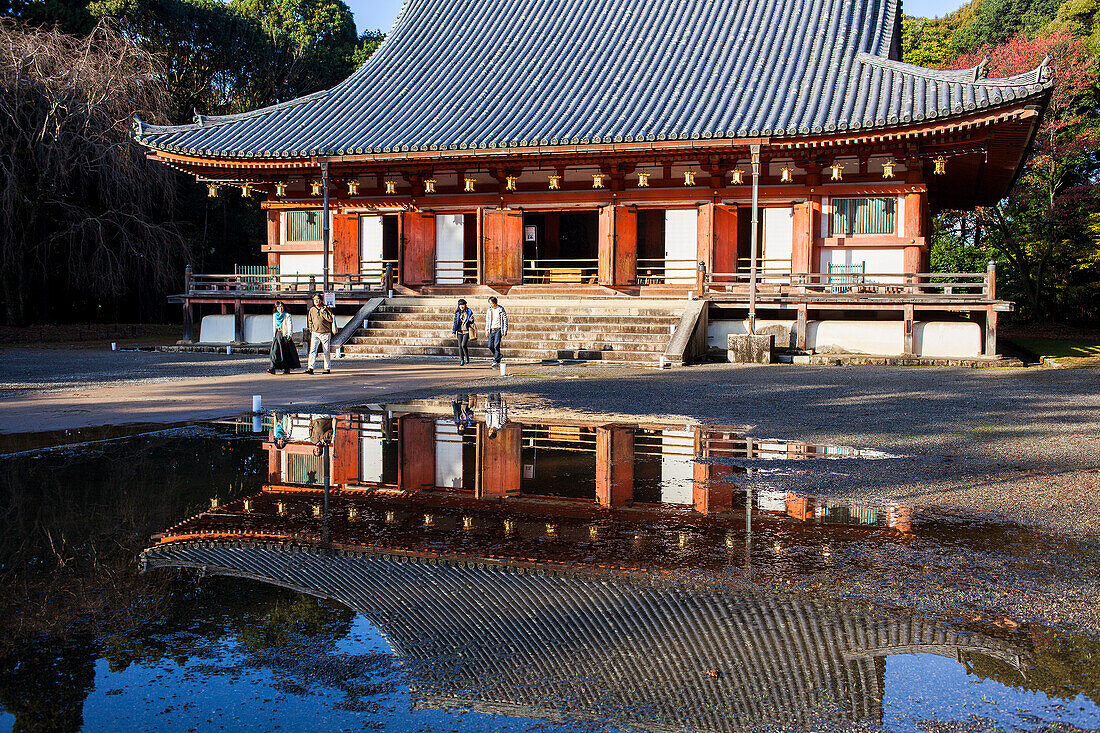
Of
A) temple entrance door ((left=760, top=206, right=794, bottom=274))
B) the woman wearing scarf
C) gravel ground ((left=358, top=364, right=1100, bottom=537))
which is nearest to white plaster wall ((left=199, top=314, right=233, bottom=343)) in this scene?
the woman wearing scarf

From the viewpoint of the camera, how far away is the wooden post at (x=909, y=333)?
757 inches

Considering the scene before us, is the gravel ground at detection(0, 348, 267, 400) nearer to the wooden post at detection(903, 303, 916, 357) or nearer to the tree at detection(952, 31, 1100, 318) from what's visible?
the wooden post at detection(903, 303, 916, 357)

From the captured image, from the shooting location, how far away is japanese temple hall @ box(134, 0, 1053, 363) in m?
19.8

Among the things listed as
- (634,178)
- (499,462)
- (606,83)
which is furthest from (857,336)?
(499,462)

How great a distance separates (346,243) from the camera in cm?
2688

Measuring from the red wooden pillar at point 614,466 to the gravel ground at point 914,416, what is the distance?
Answer: 4.41 ft

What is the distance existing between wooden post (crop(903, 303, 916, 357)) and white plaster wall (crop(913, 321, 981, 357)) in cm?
14

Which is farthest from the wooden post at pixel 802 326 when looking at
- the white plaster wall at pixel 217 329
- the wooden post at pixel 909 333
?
the white plaster wall at pixel 217 329

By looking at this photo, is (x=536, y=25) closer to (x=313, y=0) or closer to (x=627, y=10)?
(x=627, y=10)

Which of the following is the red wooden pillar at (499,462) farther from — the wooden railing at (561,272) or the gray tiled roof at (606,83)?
the wooden railing at (561,272)

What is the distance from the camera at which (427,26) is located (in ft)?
99.6

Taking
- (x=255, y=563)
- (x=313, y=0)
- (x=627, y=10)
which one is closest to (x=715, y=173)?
(x=627, y=10)

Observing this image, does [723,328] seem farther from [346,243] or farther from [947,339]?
[346,243]

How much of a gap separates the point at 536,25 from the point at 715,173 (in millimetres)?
10204
